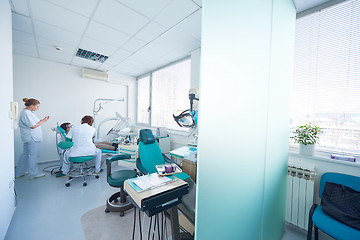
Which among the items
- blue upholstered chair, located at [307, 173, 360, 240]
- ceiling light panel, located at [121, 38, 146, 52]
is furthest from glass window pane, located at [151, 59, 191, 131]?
blue upholstered chair, located at [307, 173, 360, 240]

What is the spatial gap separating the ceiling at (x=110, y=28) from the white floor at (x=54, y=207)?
8.93 ft

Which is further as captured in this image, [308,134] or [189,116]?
[189,116]

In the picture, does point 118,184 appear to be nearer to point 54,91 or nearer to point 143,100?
point 143,100

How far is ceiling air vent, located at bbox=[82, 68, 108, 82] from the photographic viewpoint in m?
3.90

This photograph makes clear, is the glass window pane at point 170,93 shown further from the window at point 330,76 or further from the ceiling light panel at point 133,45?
the window at point 330,76

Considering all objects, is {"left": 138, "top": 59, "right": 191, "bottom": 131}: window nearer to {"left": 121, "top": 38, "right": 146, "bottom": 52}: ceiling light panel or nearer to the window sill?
{"left": 121, "top": 38, "right": 146, "bottom": 52}: ceiling light panel

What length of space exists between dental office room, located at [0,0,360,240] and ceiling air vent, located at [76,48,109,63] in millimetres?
28

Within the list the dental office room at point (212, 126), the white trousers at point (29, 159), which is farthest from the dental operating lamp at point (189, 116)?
the white trousers at point (29, 159)

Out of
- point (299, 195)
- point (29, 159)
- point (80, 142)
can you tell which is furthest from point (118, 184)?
point (29, 159)

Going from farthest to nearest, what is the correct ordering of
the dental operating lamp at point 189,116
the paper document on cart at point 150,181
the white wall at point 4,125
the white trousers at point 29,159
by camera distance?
1. the white trousers at point 29,159
2. the dental operating lamp at point 189,116
3. the white wall at point 4,125
4. the paper document on cart at point 150,181

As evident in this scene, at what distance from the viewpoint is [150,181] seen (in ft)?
3.49

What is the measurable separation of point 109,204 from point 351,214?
8.35 feet

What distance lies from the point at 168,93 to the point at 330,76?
9.79ft

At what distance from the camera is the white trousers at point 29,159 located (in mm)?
2727
